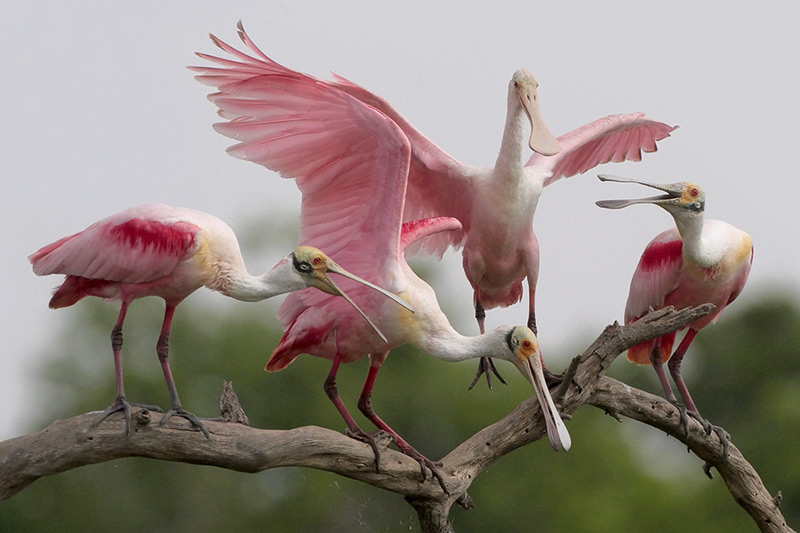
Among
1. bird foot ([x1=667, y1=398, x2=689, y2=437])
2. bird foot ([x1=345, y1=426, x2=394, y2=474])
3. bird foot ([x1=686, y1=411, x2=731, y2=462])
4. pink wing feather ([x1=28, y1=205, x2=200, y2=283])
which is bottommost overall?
bird foot ([x1=686, y1=411, x2=731, y2=462])

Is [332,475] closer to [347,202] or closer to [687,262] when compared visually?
[687,262]

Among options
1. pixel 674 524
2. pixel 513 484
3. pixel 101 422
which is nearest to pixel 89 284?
pixel 101 422

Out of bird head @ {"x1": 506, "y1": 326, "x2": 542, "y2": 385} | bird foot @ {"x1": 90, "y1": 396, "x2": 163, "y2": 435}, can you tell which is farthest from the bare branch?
bird foot @ {"x1": 90, "y1": 396, "x2": 163, "y2": 435}

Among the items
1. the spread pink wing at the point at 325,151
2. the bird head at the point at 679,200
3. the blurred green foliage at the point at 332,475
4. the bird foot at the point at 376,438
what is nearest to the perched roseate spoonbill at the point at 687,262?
the bird head at the point at 679,200

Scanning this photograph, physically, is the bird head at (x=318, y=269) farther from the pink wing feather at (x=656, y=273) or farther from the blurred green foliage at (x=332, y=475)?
the blurred green foliage at (x=332, y=475)

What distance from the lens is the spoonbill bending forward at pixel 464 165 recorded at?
7.56m

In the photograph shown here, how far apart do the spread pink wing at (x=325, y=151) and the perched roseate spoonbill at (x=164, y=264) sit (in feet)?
1.20

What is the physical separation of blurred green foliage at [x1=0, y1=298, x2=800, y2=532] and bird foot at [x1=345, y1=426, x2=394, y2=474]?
1465 centimetres

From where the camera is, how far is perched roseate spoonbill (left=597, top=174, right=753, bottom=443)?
8549 mm

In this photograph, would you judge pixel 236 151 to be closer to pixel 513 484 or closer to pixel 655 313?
pixel 655 313

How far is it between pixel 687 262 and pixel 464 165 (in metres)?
1.63

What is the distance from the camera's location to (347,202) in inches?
315

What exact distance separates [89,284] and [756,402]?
27.8 m

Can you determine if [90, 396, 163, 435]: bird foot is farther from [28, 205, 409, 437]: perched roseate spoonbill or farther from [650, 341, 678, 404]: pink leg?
[650, 341, 678, 404]: pink leg
